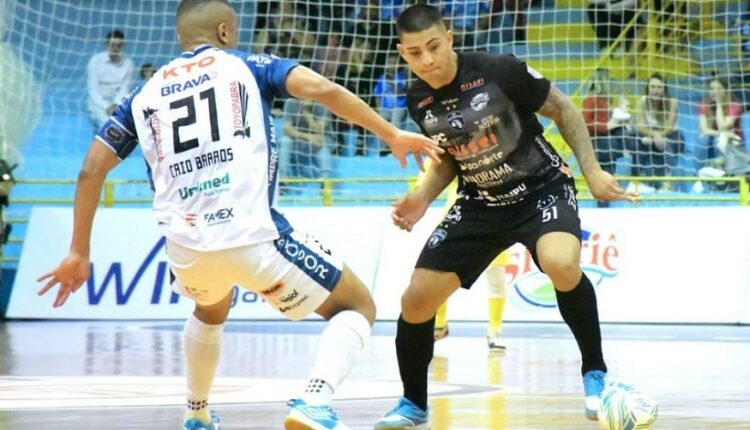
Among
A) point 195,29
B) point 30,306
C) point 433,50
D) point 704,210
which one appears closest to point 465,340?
point 704,210

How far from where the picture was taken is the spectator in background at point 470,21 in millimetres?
18328

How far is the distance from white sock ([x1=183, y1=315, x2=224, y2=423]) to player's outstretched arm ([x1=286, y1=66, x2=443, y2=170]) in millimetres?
1322

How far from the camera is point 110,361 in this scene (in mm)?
11000

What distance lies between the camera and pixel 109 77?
728 inches

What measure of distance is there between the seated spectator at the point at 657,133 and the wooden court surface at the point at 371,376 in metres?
3.48

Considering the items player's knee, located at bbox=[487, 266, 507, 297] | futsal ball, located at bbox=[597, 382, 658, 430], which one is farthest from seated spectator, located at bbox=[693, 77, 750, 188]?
futsal ball, located at bbox=[597, 382, 658, 430]

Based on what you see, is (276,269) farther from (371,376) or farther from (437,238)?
(371,376)

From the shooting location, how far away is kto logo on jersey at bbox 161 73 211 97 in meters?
5.78

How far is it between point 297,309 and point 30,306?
1172 centimetres

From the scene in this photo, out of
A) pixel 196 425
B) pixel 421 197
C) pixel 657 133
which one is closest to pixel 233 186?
pixel 196 425

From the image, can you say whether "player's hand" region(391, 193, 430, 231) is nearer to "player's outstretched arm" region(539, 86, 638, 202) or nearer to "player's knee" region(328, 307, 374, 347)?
"player's outstretched arm" region(539, 86, 638, 202)

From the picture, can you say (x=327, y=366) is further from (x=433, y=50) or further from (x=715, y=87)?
(x=715, y=87)

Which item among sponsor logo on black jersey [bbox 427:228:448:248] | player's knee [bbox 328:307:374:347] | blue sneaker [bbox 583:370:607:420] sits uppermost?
sponsor logo on black jersey [bbox 427:228:448:248]

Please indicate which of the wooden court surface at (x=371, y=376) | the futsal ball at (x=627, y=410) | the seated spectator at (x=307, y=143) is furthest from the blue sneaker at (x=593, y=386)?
the seated spectator at (x=307, y=143)
